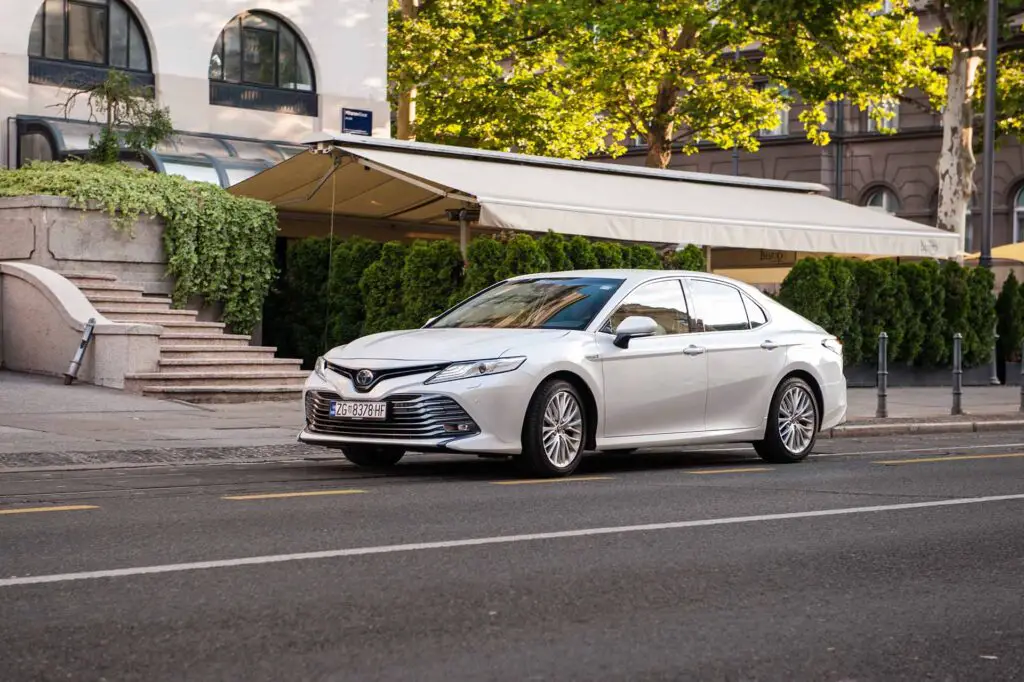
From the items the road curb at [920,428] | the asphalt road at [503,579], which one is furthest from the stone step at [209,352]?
the asphalt road at [503,579]

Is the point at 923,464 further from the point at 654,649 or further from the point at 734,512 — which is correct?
the point at 654,649

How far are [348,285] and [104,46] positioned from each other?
10.5 metres

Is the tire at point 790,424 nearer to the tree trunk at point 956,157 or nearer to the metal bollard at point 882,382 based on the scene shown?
the metal bollard at point 882,382

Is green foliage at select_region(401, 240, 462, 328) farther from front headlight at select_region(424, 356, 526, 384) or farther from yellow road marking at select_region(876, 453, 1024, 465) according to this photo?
front headlight at select_region(424, 356, 526, 384)

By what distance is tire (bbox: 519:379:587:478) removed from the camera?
458 inches

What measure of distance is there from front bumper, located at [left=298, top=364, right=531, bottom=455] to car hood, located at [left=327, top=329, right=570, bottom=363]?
0.23 metres

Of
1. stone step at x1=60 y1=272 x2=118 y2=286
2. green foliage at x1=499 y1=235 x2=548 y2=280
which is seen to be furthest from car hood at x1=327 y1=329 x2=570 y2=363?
stone step at x1=60 y1=272 x2=118 y2=286

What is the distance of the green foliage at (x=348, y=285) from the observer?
22.4 meters

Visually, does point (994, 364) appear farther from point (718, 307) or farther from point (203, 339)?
point (718, 307)

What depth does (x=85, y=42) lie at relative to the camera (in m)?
29.9

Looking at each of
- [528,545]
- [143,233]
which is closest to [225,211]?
[143,233]

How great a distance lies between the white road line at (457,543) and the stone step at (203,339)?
444 inches

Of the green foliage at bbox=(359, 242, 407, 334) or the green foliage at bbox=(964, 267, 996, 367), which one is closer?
the green foliage at bbox=(359, 242, 407, 334)

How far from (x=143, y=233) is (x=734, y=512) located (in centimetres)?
1291
